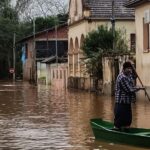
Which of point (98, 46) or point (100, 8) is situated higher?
point (100, 8)

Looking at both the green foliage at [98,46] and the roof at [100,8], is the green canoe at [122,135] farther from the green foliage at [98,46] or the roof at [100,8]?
the roof at [100,8]

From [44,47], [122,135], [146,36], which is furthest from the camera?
[44,47]

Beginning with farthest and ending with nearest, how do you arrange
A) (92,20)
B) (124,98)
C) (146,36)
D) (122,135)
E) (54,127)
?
1. (92,20)
2. (146,36)
3. (54,127)
4. (124,98)
5. (122,135)

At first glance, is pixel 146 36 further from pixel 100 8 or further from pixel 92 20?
pixel 100 8

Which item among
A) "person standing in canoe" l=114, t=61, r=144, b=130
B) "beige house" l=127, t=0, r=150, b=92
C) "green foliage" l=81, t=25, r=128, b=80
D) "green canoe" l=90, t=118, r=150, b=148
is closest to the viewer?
"green canoe" l=90, t=118, r=150, b=148

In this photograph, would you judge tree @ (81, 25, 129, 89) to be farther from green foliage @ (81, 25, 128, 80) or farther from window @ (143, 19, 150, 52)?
window @ (143, 19, 150, 52)

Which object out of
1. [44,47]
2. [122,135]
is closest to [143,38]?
[122,135]

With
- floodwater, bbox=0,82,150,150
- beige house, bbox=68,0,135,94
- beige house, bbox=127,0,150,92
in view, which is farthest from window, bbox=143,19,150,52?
beige house, bbox=68,0,135,94

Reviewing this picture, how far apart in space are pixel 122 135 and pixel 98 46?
2791cm

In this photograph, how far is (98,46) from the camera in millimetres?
40625

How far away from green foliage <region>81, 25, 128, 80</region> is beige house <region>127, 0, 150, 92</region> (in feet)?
20.6

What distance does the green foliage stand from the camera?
130 feet

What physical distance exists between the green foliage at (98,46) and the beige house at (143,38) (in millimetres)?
6267

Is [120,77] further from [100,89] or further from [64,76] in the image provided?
[64,76]
